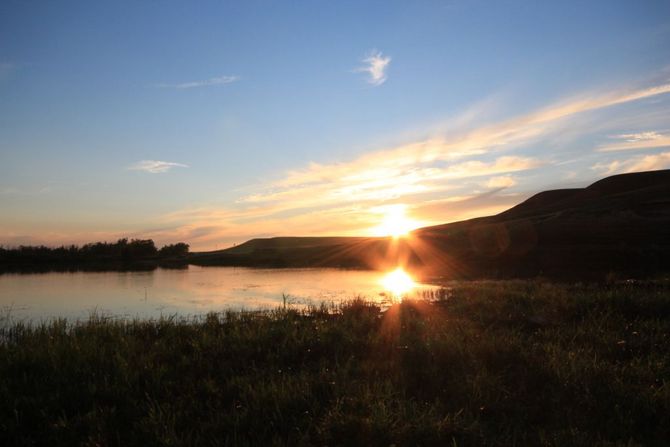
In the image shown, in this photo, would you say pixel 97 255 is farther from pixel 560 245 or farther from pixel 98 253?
pixel 560 245

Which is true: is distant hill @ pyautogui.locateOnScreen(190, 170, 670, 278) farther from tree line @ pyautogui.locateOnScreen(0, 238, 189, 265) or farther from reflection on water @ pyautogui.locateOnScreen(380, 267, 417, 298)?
tree line @ pyautogui.locateOnScreen(0, 238, 189, 265)

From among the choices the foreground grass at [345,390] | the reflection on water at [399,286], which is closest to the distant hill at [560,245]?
the reflection on water at [399,286]

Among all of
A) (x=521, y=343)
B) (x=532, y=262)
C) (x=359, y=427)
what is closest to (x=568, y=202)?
(x=532, y=262)

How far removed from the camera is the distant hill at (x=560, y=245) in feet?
153

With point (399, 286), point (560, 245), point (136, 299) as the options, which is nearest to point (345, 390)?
point (136, 299)

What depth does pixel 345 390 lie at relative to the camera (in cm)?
687

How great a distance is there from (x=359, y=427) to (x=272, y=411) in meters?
1.38

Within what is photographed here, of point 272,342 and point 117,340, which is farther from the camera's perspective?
point 117,340

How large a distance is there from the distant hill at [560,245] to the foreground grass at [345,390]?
32491mm

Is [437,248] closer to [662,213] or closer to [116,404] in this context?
[662,213]

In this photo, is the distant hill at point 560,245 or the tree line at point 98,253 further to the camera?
the tree line at point 98,253

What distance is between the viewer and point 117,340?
11.2m

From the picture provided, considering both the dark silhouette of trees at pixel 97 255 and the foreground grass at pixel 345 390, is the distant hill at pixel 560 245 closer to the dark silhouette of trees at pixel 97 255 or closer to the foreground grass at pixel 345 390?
the dark silhouette of trees at pixel 97 255

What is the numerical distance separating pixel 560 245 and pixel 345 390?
58.2 m
